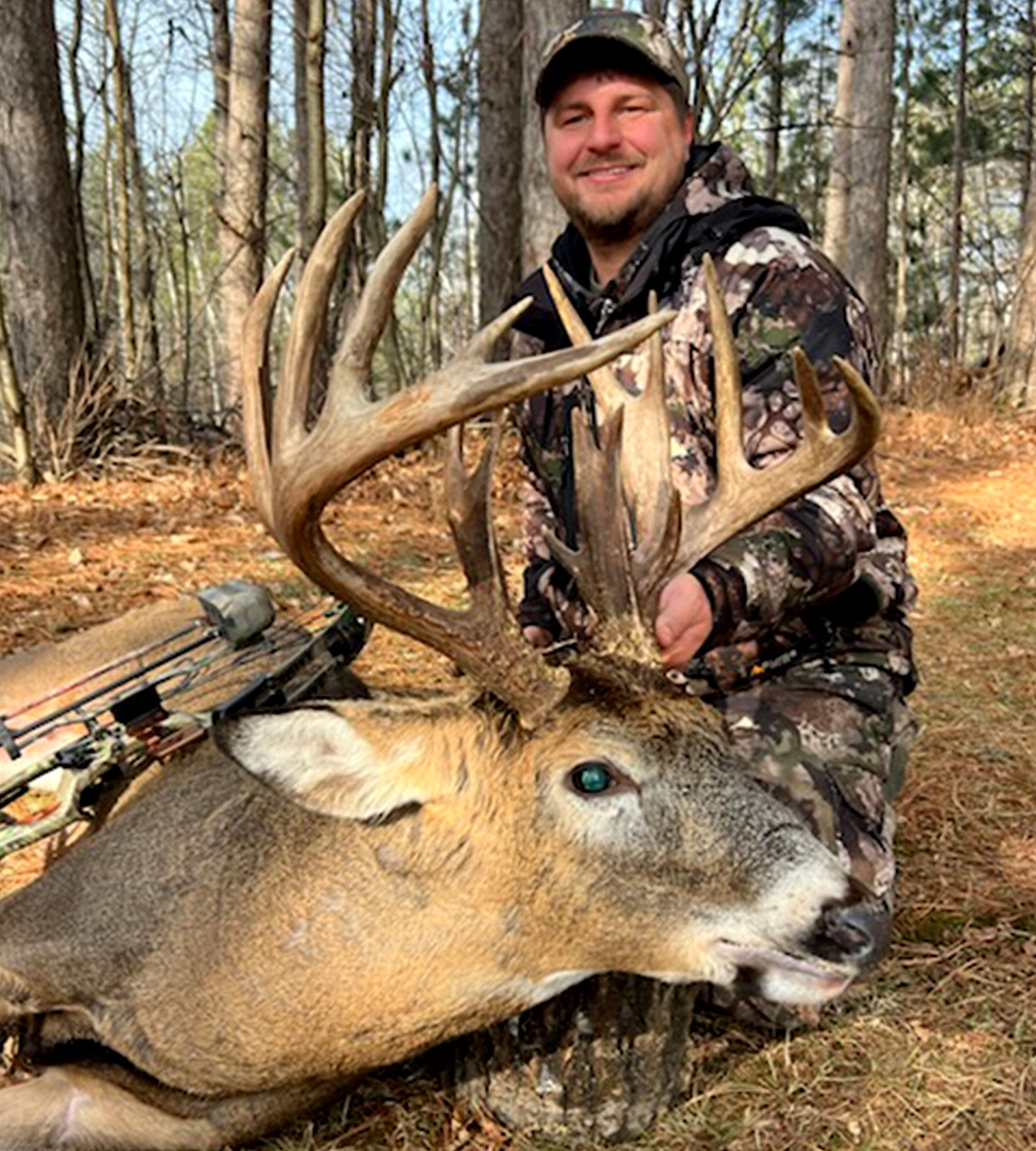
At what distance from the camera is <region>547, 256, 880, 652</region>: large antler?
8.73 feet

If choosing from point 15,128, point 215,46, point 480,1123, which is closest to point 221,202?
point 15,128

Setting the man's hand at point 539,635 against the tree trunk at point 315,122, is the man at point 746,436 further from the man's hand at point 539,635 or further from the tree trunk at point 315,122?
the tree trunk at point 315,122

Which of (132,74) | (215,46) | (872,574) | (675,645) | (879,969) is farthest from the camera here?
(132,74)

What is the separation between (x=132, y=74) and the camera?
2006cm

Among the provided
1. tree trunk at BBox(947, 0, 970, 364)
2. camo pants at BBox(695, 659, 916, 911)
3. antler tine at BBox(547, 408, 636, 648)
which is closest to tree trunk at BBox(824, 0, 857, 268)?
tree trunk at BBox(947, 0, 970, 364)

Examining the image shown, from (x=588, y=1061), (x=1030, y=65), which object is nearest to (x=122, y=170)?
(x=588, y=1061)

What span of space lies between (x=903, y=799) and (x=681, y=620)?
7.56 feet

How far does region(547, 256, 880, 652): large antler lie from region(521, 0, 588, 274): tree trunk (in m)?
6.69

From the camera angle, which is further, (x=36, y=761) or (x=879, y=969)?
(x=879, y=969)

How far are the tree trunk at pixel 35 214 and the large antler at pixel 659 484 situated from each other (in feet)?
26.9

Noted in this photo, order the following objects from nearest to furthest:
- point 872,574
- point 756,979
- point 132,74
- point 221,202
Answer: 1. point 756,979
2. point 872,574
3. point 221,202
4. point 132,74

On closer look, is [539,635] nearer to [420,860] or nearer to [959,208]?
[420,860]

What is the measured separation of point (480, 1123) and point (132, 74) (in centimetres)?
2067

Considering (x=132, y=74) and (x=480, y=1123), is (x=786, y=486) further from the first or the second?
(x=132, y=74)
